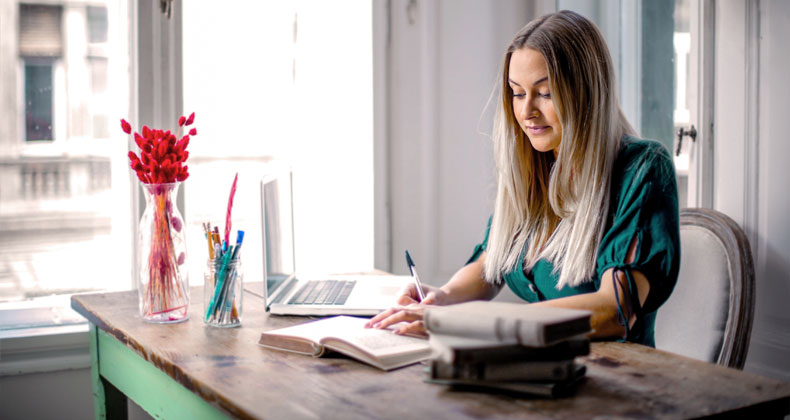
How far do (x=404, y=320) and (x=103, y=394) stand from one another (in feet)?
2.77

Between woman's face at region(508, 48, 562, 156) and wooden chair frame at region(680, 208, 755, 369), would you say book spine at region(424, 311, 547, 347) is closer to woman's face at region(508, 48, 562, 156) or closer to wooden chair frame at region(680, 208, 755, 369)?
woman's face at region(508, 48, 562, 156)

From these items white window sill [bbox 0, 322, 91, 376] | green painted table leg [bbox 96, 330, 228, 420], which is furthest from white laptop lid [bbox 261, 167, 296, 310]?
white window sill [bbox 0, 322, 91, 376]

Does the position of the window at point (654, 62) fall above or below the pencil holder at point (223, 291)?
above

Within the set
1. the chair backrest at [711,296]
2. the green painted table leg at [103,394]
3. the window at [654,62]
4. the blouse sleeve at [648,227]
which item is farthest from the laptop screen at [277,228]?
the window at [654,62]

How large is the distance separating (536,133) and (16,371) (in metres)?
1.63

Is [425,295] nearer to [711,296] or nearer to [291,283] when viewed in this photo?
[291,283]

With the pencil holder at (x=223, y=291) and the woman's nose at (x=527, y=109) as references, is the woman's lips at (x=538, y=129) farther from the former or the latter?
the pencil holder at (x=223, y=291)

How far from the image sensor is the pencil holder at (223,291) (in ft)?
4.61

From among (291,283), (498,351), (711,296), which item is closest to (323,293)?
(291,283)

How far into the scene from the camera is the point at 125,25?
2.24 metres

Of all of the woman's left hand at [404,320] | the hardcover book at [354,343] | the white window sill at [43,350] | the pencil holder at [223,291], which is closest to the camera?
the hardcover book at [354,343]

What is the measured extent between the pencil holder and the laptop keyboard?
14cm

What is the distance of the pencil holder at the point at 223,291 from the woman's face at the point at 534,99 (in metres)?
0.69

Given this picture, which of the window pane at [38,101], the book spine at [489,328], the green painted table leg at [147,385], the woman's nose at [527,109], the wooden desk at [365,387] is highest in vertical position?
the window pane at [38,101]
